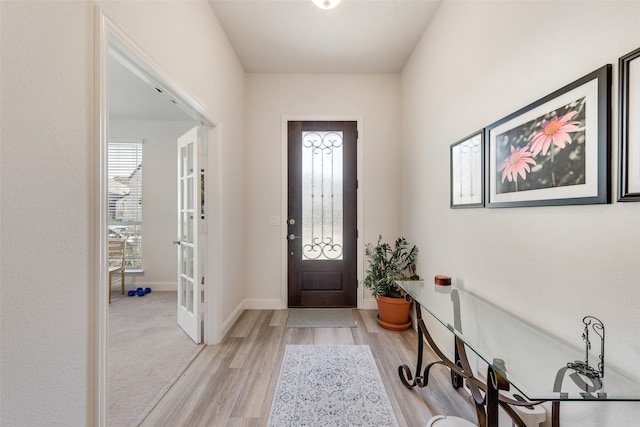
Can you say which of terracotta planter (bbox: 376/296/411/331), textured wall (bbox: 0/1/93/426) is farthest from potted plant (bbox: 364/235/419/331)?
textured wall (bbox: 0/1/93/426)

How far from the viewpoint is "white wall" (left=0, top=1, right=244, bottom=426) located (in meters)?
0.81

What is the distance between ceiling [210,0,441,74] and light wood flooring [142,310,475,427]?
9.60 feet

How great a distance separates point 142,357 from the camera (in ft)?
7.22

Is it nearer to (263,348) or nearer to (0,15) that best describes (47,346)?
(0,15)

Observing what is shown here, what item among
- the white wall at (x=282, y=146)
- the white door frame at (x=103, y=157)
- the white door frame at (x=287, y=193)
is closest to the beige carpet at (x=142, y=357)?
the white door frame at (x=103, y=157)

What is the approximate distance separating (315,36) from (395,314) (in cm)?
290

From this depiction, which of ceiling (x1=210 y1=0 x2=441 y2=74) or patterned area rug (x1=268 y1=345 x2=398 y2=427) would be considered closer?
patterned area rug (x1=268 y1=345 x2=398 y2=427)

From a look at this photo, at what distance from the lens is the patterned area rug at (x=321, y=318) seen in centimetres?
280

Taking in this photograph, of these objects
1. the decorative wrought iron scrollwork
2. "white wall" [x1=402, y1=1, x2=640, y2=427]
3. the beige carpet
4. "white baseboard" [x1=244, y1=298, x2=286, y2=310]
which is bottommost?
the beige carpet

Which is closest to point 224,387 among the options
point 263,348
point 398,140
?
point 263,348

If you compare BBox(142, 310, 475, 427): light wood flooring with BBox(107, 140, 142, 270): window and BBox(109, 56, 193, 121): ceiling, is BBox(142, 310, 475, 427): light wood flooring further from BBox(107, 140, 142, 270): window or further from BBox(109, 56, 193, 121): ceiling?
BBox(107, 140, 142, 270): window

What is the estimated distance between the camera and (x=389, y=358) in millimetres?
2193

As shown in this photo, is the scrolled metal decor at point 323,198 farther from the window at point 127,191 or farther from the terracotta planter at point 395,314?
the window at point 127,191

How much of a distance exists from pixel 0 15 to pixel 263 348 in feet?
7.94
